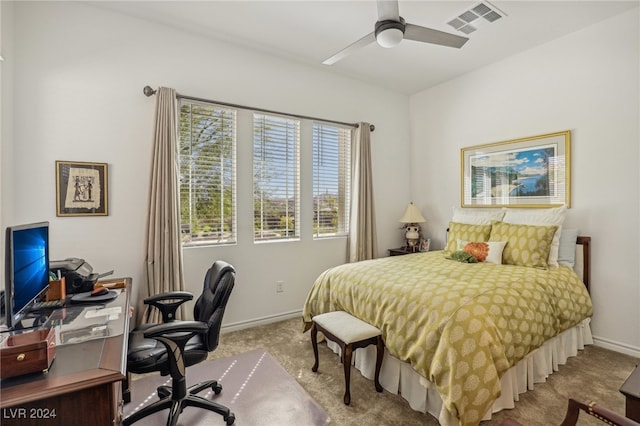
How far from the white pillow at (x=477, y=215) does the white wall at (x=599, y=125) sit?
2.12 ft

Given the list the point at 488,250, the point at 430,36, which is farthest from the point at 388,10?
the point at 488,250

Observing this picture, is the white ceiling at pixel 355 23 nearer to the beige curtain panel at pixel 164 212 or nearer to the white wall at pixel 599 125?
the white wall at pixel 599 125

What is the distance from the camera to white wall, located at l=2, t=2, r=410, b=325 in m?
2.44

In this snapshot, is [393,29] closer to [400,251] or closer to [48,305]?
[48,305]

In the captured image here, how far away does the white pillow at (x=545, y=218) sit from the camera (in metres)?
2.90

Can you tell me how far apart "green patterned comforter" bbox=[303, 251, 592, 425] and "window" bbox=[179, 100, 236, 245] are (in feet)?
4.19

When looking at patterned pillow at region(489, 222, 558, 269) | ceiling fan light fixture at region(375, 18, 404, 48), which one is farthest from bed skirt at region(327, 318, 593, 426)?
ceiling fan light fixture at region(375, 18, 404, 48)

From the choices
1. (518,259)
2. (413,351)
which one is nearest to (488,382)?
(413,351)

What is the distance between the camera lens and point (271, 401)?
209 centimetres

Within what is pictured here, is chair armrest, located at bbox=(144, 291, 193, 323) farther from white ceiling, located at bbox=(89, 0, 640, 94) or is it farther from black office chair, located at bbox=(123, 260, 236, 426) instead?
white ceiling, located at bbox=(89, 0, 640, 94)

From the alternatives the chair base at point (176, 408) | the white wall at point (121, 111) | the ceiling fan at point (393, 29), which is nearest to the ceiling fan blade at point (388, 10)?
the ceiling fan at point (393, 29)

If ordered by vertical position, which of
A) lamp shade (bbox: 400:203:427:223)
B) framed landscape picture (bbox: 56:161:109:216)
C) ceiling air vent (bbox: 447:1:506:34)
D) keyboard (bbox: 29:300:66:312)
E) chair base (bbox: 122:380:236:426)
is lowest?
chair base (bbox: 122:380:236:426)

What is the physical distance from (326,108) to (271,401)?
10.6ft

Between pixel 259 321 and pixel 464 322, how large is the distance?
92.4 inches
